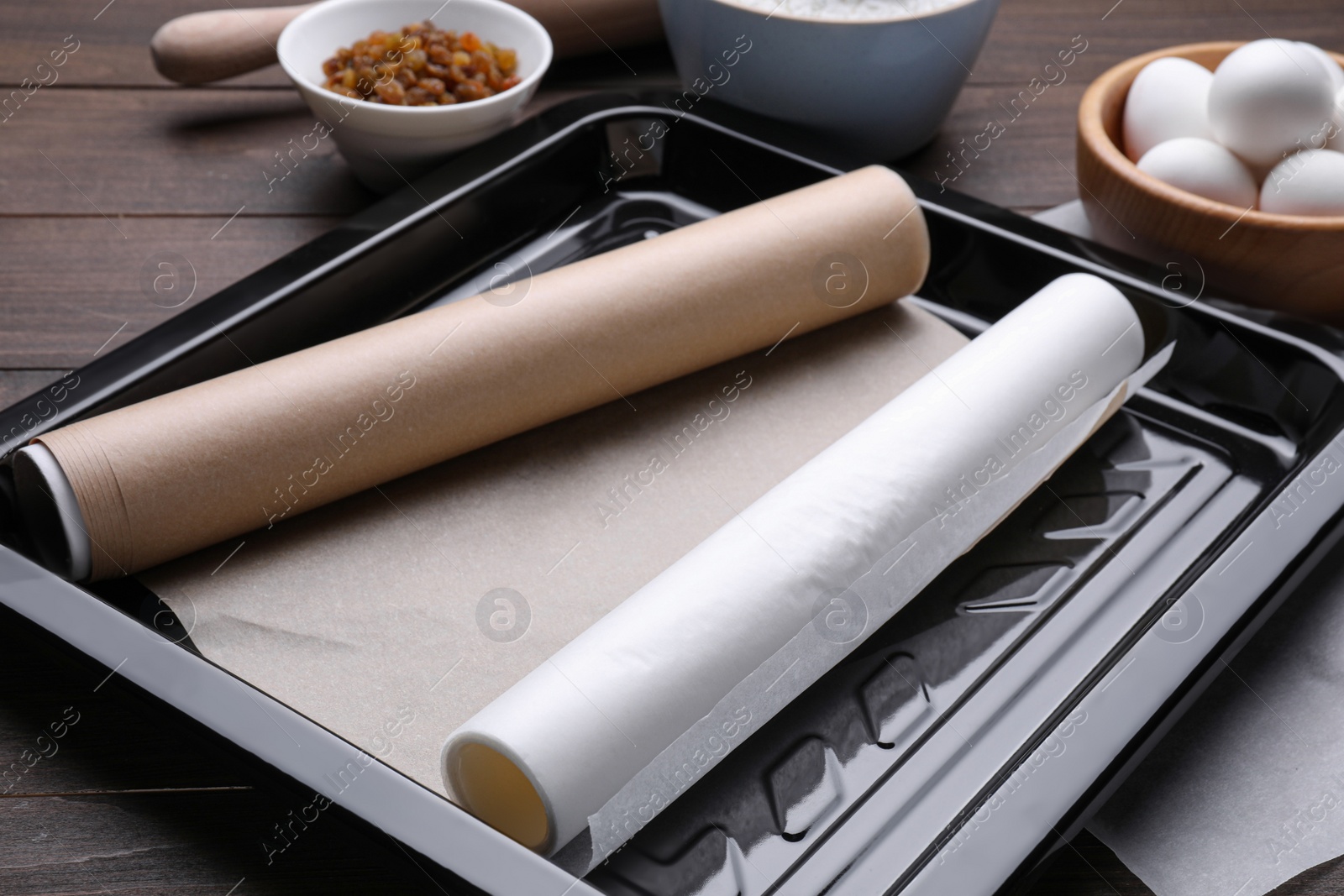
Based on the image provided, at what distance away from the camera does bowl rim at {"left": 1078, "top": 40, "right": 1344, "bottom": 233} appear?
0.64 m

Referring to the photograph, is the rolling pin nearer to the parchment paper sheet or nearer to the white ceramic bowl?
the white ceramic bowl

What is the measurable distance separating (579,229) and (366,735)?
0.40 meters

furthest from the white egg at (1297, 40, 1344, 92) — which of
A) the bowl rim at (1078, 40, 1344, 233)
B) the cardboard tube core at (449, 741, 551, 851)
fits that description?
the cardboard tube core at (449, 741, 551, 851)

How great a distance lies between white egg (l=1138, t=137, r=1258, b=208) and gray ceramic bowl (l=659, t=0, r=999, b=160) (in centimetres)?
17

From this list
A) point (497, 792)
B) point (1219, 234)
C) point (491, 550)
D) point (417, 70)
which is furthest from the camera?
point (417, 70)

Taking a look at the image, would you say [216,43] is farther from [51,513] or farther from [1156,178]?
[1156,178]

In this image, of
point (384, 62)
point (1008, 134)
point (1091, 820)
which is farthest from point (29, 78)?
point (1091, 820)

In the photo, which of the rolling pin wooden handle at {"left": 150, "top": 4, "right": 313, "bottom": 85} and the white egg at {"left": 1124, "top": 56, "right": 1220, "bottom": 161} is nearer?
the white egg at {"left": 1124, "top": 56, "right": 1220, "bottom": 161}

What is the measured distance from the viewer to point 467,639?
0.48 metres

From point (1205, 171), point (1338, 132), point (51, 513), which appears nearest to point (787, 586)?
point (51, 513)

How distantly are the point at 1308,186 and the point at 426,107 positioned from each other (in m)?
0.57

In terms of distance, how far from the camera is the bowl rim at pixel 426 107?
0.73m

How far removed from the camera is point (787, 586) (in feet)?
1.53

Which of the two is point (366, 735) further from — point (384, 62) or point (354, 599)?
point (384, 62)
